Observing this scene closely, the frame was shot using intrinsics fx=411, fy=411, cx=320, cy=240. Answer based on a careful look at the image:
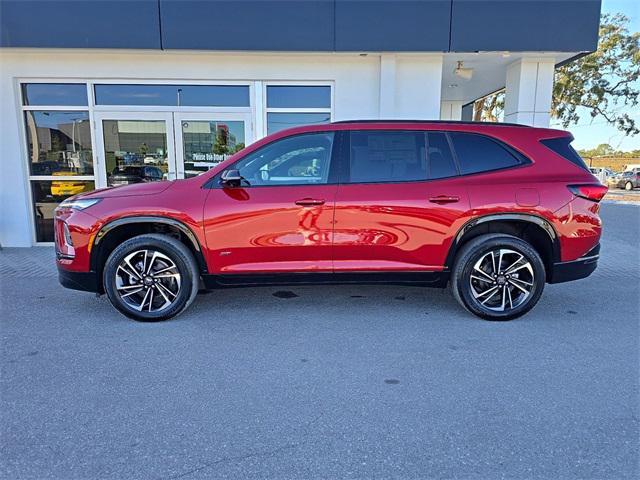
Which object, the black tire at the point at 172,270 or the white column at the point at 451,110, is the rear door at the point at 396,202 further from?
the white column at the point at 451,110

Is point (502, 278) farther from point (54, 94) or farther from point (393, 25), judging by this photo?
point (54, 94)

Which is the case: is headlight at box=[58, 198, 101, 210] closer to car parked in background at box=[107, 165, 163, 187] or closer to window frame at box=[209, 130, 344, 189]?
window frame at box=[209, 130, 344, 189]

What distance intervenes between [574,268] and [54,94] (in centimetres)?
854

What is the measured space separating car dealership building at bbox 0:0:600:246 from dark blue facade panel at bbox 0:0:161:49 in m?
0.02

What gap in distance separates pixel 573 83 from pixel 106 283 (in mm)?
25704

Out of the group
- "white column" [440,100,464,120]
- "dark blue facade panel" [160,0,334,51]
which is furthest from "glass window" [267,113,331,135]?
"white column" [440,100,464,120]

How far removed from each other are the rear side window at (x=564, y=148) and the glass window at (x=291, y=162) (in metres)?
2.22

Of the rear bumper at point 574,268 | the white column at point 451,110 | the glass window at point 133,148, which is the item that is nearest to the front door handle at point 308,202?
the rear bumper at point 574,268

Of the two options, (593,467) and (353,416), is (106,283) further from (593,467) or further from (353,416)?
(593,467)

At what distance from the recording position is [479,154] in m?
4.18

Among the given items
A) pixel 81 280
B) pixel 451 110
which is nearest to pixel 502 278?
pixel 81 280

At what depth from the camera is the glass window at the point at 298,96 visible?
7.51 metres

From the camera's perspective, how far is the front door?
3.98m

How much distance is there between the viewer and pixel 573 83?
73.0ft
